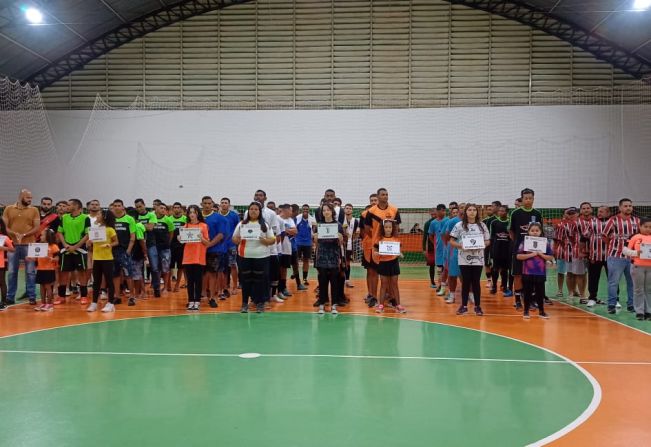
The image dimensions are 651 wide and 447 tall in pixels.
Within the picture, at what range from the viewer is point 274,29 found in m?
19.9

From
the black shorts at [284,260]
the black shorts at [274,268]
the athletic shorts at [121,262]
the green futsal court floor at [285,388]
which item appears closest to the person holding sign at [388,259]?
the green futsal court floor at [285,388]

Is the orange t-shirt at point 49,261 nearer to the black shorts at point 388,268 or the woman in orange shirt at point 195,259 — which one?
the woman in orange shirt at point 195,259

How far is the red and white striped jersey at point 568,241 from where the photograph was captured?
375 inches

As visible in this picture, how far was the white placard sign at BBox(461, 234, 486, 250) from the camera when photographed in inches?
315

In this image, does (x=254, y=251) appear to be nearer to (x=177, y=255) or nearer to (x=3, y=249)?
(x=177, y=255)

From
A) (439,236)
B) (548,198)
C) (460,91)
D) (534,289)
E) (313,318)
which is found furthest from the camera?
(460,91)

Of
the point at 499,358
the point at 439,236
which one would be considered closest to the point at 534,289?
the point at 439,236

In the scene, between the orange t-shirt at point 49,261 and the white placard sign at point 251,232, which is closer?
the white placard sign at point 251,232

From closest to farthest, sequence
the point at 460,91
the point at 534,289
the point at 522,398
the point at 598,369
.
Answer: the point at 522,398 < the point at 598,369 < the point at 534,289 < the point at 460,91

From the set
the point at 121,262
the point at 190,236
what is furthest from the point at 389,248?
the point at 121,262

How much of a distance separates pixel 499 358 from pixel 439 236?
17.4 feet

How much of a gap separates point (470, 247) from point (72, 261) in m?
6.64

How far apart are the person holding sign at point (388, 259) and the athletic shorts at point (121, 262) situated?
14.2ft

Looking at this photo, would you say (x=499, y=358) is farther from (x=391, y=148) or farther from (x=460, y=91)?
(x=460, y=91)
